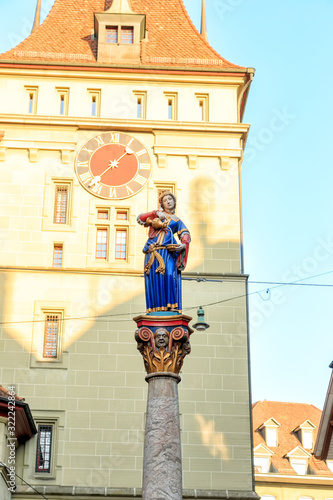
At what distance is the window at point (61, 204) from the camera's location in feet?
103

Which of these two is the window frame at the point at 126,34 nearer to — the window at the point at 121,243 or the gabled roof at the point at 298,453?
the window at the point at 121,243

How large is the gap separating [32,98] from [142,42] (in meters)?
4.77

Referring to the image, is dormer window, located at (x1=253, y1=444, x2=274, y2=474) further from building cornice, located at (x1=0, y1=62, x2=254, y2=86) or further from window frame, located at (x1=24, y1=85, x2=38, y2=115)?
window frame, located at (x1=24, y1=85, x2=38, y2=115)

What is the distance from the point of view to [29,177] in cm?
3180

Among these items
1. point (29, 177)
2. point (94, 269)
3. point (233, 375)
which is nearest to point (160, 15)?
point (29, 177)

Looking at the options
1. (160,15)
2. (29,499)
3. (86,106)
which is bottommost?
(29,499)

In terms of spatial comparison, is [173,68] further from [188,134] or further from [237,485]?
[237,485]

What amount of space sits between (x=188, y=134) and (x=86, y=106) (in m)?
3.52

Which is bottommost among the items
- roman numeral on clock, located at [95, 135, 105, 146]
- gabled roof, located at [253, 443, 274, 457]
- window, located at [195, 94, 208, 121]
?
gabled roof, located at [253, 443, 274, 457]

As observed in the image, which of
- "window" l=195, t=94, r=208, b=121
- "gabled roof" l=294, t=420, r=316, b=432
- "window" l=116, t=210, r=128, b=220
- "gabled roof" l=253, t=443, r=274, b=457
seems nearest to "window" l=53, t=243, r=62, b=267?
"window" l=116, t=210, r=128, b=220

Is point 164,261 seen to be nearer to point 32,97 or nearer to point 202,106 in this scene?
point 202,106

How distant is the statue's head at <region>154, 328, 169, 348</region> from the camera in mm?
15430

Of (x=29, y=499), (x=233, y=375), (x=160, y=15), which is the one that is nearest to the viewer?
(x=29, y=499)

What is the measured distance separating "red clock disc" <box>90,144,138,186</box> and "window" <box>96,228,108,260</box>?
5.14 ft
